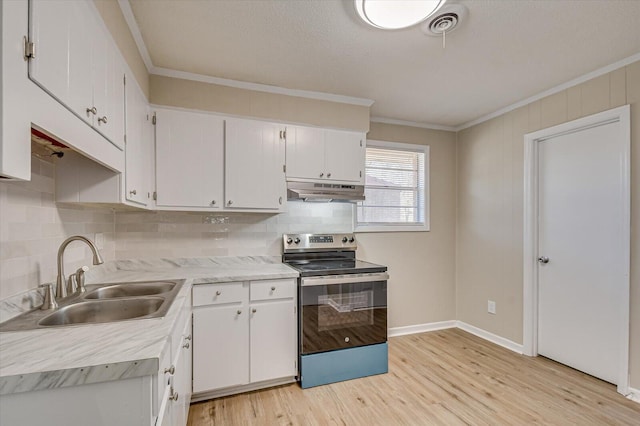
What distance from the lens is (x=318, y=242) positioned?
3000 mm

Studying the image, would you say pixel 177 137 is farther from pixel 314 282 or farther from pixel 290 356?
pixel 290 356

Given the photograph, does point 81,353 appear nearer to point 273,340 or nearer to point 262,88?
point 273,340

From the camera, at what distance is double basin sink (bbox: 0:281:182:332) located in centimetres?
125

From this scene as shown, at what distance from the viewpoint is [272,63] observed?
2.29 m

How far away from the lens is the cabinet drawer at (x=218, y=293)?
2145mm

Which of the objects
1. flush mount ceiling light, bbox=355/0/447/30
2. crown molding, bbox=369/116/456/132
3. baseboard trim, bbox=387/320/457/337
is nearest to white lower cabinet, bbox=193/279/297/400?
baseboard trim, bbox=387/320/457/337

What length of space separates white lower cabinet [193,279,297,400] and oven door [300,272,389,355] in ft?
0.40

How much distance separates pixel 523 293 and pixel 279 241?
2.44 metres

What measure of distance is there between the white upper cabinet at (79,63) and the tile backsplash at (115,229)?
17.6 inches

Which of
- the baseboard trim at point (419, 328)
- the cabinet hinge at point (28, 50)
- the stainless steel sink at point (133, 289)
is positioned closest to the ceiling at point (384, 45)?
the cabinet hinge at point (28, 50)

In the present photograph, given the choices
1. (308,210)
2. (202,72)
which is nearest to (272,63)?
(202,72)

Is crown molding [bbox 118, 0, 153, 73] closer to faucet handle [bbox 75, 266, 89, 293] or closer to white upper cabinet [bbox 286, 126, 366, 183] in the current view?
white upper cabinet [bbox 286, 126, 366, 183]

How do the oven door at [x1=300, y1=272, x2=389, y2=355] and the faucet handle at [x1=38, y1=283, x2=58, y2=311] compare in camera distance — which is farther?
the oven door at [x1=300, y1=272, x2=389, y2=355]

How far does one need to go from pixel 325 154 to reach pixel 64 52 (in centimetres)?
202
